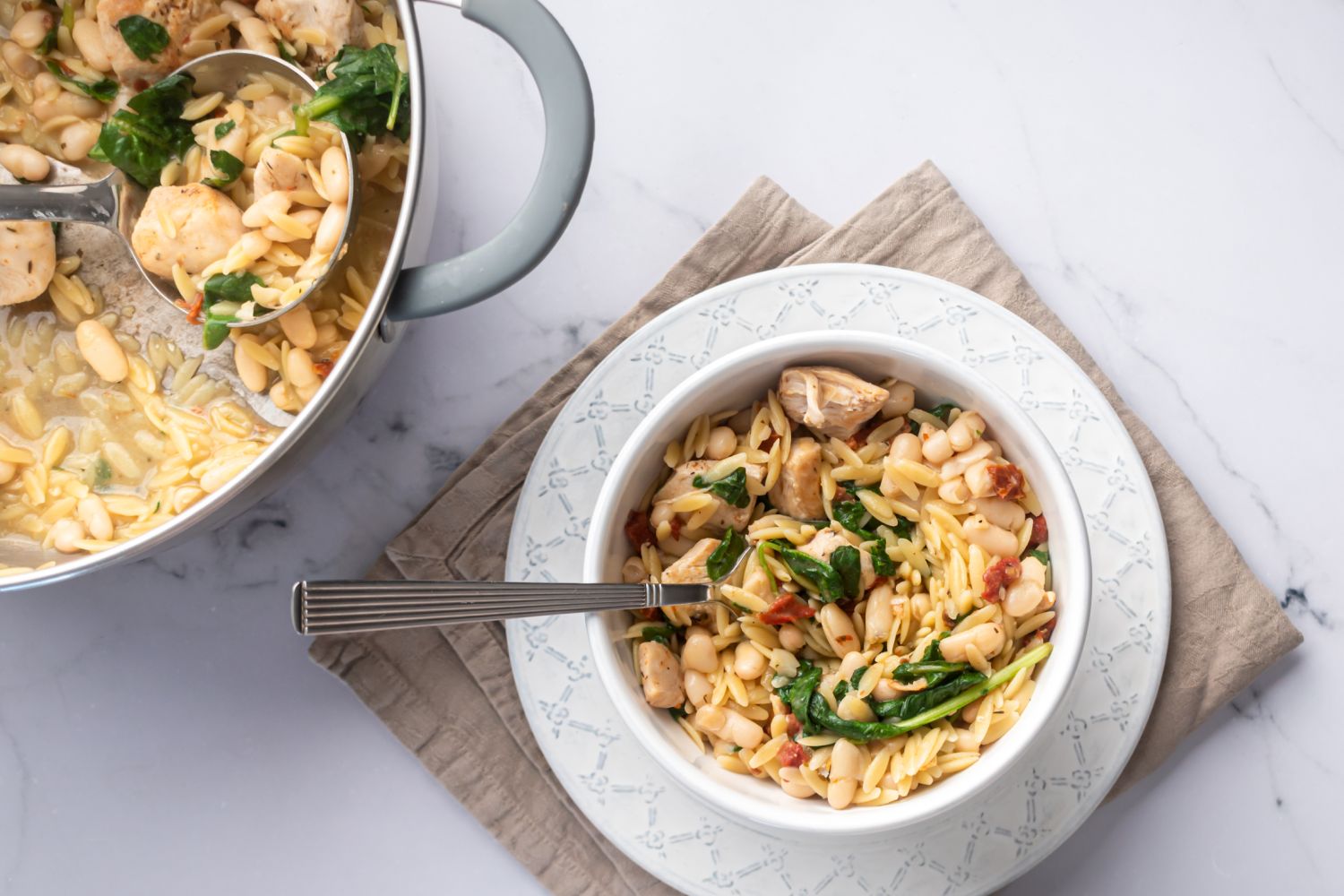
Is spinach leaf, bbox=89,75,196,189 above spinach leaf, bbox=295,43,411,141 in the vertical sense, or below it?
below

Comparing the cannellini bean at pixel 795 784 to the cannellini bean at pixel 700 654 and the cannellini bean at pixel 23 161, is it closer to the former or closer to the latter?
the cannellini bean at pixel 700 654

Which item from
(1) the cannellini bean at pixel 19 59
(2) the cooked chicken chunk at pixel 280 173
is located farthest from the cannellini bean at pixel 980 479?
(1) the cannellini bean at pixel 19 59

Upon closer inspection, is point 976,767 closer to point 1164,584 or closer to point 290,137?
point 1164,584

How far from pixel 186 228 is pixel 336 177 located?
0.98 ft

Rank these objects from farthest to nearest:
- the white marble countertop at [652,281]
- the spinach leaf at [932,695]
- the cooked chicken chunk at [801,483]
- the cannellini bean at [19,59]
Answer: the white marble countertop at [652,281] → the cannellini bean at [19,59] → the cooked chicken chunk at [801,483] → the spinach leaf at [932,695]

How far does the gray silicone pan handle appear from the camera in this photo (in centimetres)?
165

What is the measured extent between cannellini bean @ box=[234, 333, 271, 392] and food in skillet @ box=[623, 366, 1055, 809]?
757 millimetres

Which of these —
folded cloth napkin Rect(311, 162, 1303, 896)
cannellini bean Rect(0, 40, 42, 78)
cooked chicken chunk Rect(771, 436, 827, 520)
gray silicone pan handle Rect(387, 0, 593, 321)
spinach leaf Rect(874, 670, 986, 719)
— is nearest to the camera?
gray silicone pan handle Rect(387, 0, 593, 321)

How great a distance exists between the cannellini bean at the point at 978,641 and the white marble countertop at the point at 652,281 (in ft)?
2.70

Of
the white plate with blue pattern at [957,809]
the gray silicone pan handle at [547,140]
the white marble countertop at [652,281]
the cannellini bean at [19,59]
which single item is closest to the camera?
the gray silicone pan handle at [547,140]

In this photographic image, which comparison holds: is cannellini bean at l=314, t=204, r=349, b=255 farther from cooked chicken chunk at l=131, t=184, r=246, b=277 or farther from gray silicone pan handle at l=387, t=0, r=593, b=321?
gray silicone pan handle at l=387, t=0, r=593, b=321

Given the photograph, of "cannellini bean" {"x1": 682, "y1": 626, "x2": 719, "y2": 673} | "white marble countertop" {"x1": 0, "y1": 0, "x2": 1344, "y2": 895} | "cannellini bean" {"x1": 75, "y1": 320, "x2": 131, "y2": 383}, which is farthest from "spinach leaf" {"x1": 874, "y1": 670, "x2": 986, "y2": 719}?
"cannellini bean" {"x1": 75, "y1": 320, "x2": 131, "y2": 383}

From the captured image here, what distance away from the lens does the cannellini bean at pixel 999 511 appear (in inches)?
71.4

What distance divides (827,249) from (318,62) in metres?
1.05
